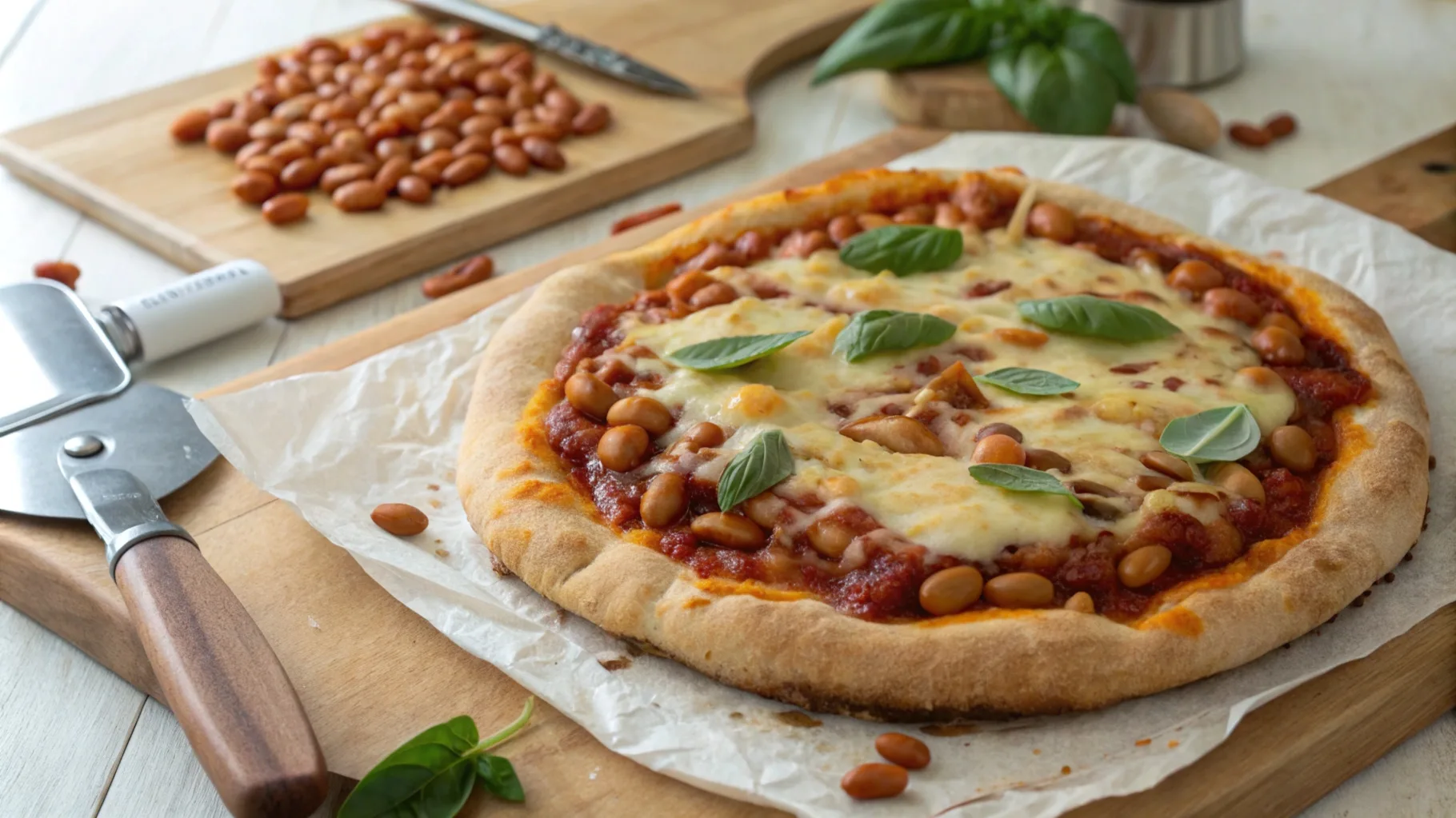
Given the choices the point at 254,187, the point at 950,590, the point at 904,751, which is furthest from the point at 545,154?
the point at 904,751

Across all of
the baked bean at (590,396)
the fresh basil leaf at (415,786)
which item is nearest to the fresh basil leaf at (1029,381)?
the baked bean at (590,396)

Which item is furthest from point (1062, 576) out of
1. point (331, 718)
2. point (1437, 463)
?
point (331, 718)

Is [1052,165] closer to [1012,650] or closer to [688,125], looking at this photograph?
[688,125]

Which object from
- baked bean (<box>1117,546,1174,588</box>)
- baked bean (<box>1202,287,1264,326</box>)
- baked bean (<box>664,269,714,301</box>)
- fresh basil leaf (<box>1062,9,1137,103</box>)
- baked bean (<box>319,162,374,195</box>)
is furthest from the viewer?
fresh basil leaf (<box>1062,9,1137,103</box>)

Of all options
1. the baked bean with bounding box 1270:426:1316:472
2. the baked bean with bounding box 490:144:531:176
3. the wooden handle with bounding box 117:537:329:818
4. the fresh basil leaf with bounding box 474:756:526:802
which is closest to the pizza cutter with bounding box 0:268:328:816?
the wooden handle with bounding box 117:537:329:818

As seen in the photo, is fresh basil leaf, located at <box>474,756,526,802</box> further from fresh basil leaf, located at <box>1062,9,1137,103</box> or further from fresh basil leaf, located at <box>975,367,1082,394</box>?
fresh basil leaf, located at <box>1062,9,1137,103</box>
